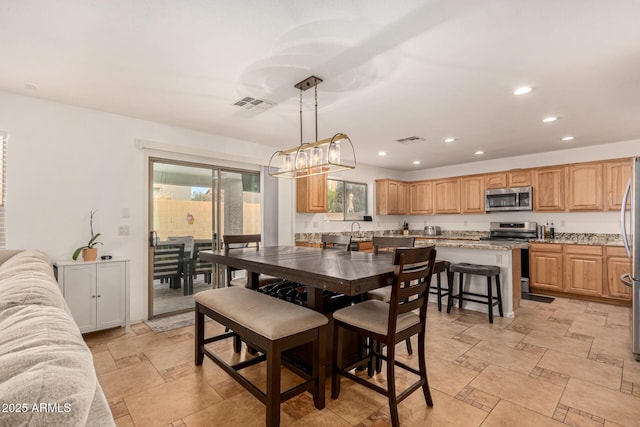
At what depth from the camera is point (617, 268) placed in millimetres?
4535

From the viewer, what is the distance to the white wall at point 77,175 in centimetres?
307

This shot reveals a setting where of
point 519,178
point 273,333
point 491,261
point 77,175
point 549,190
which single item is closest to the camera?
point 273,333

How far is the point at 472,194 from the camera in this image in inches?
252

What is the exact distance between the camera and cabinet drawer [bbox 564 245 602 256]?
4.71 m

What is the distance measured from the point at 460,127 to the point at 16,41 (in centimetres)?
440

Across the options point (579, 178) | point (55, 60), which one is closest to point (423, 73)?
point (55, 60)

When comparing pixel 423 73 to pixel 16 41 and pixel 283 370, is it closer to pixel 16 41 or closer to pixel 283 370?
pixel 283 370

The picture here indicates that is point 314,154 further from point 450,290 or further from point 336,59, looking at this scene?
point 450,290

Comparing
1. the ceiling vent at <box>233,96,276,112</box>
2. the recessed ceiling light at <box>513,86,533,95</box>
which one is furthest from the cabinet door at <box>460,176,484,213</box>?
the ceiling vent at <box>233,96,276,112</box>

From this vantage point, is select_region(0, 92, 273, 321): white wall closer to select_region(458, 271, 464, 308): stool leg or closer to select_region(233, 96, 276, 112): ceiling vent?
select_region(233, 96, 276, 112): ceiling vent

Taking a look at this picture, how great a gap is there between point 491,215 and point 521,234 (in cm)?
74

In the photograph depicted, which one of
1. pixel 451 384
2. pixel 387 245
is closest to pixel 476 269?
pixel 387 245

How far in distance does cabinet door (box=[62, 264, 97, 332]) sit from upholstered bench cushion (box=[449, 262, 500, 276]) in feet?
13.7

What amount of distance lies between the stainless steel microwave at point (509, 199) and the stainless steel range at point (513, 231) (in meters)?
0.33
